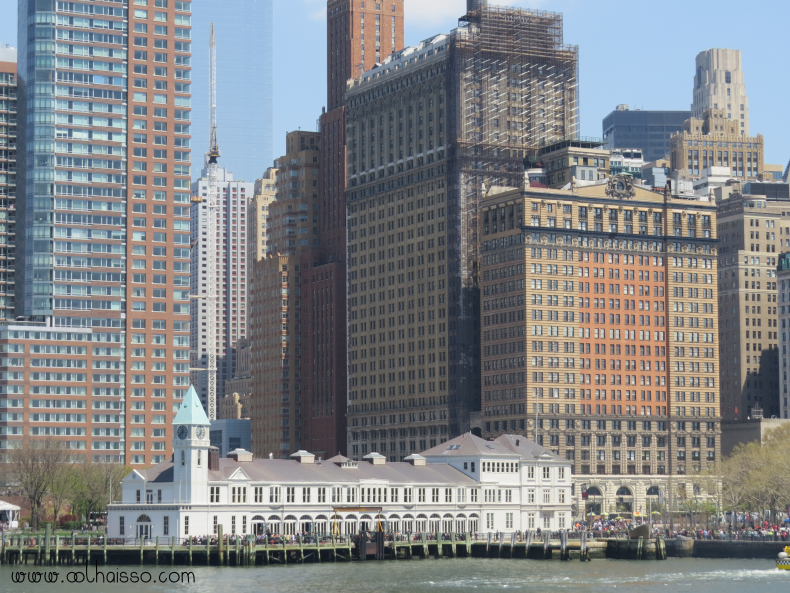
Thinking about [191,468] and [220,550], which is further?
[191,468]

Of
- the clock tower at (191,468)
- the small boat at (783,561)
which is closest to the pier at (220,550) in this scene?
the clock tower at (191,468)

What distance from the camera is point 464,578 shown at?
6683 inches

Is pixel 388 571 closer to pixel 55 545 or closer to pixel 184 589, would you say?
pixel 184 589

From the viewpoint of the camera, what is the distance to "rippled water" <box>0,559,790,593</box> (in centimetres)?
15925

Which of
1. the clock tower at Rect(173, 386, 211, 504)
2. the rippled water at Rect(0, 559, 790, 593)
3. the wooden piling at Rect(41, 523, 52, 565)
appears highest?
the clock tower at Rect(173, 386, 211, 504)

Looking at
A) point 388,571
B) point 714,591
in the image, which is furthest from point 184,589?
point 714,591

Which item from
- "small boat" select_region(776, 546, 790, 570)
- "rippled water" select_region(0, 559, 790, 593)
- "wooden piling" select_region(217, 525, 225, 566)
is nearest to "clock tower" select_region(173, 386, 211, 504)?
"wooden piling" select_region(217, 525, 225, 566)

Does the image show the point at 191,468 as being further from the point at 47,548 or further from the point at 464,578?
the point at 464,578

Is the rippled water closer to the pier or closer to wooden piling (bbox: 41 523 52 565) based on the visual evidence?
wooden piling (bbox: 41 523 52 565)

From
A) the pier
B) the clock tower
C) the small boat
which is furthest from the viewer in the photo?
the clock tower

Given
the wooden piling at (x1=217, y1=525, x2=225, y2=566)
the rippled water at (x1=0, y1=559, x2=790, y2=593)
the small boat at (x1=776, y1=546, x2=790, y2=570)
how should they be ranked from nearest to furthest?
the rippled water at (x1=0, y1=559, x2=790, y2=593)
the small boat at (x1=776, y1=546, x2=790, y2=570)
the wooden piling at (x1=217, y1=525, x2=225, y2=566)

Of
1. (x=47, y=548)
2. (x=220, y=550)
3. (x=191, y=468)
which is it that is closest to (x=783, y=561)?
(x=220, y=550)

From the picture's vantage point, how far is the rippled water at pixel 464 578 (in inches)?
6270

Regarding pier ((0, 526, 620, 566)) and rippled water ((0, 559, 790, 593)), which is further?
pier ((0, 526, 620, 566))
